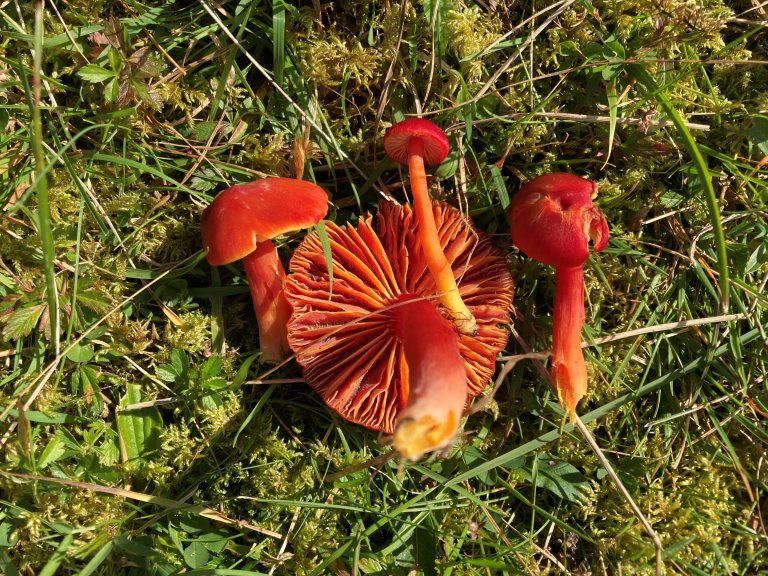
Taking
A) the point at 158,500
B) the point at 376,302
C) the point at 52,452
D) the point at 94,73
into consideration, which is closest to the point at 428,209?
the point at 376,302

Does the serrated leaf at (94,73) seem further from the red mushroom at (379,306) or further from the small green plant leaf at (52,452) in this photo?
the small green plant leaf at (52,452)

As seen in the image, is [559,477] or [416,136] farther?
[559,477]

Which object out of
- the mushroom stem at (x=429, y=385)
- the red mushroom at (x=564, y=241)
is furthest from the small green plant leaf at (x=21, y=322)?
the red mushroom at (x=564, y=241)

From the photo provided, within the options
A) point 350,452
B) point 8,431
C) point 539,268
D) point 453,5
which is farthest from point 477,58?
point 8,431

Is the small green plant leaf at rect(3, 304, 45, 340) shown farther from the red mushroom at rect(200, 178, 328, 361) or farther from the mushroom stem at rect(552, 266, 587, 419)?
the mushroom stem at rect(552, 266, 587, 419)

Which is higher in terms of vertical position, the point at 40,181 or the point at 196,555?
the point at 40,181

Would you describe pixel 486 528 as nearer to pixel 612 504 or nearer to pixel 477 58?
pixel 612 504

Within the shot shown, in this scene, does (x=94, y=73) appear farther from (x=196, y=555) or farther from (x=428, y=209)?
(x=196, y=555)
